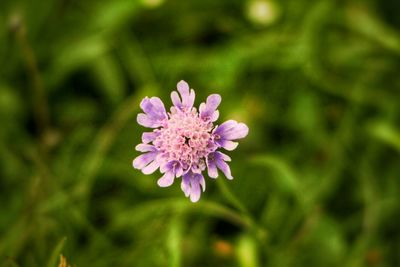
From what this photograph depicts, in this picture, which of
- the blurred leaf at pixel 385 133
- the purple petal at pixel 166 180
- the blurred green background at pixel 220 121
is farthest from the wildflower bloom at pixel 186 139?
the blurred leaf at pixel 385 133

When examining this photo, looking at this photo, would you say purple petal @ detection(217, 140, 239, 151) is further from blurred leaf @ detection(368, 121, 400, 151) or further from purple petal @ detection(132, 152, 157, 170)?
blurred leaf @ detection(368, 121, 400, 151)

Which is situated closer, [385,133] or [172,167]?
[172,167]

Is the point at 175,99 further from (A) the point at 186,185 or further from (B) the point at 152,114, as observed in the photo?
(A) the point at 186,185

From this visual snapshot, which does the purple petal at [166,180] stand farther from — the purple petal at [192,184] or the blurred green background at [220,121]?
the blurred green background at [220,121]

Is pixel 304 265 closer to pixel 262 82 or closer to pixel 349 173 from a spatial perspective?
pixel 349 173

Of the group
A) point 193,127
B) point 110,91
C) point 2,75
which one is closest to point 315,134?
point 110,91

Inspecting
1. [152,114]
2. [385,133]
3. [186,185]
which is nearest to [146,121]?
[152,114]
